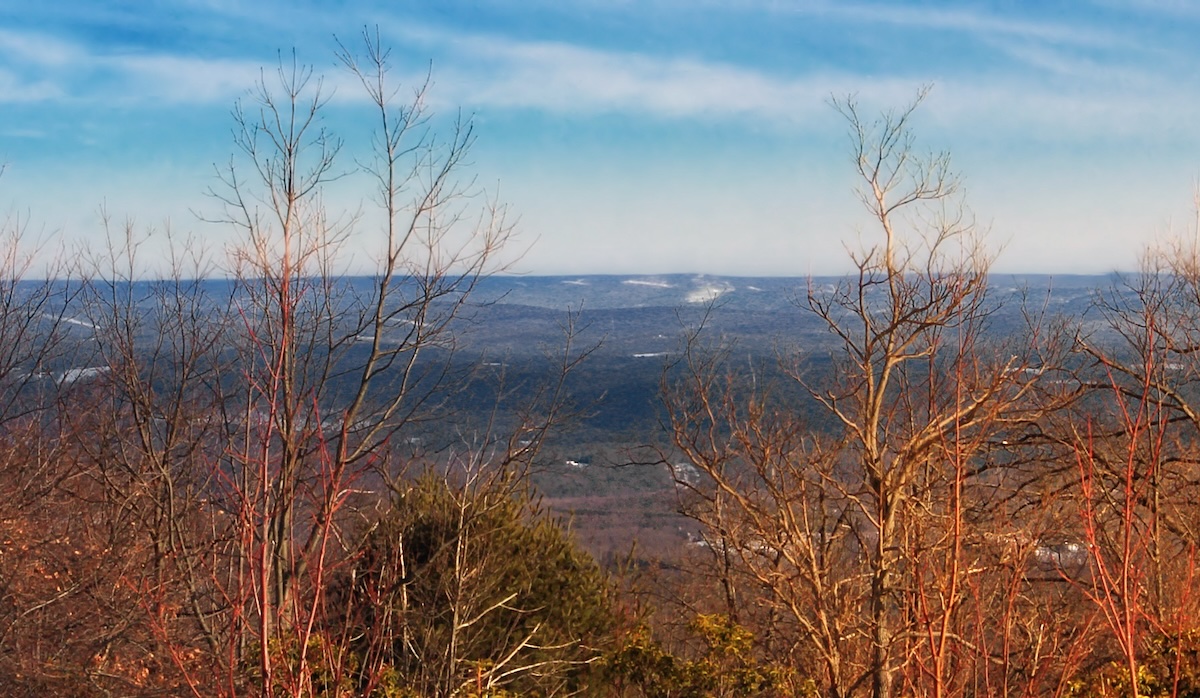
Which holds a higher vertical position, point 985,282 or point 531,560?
point 985,282

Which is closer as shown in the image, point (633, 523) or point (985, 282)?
point (985, 282)

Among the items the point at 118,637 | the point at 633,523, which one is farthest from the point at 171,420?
the point at 633,523

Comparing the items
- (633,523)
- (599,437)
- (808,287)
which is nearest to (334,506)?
(808,287)

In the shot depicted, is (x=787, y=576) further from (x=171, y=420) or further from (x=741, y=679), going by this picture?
(x=171, y=420)

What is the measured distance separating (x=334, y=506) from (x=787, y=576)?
6.90 metres

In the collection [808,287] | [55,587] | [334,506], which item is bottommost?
[55,587]

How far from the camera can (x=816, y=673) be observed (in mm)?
10742

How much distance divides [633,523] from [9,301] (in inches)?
2387

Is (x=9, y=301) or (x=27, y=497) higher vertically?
(x=9, y=301)

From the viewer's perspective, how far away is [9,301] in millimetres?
14367

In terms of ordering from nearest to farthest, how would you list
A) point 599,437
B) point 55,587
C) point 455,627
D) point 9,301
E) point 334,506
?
point 334,506, point 455,627, point 9,301, point 55,587, point 599,437

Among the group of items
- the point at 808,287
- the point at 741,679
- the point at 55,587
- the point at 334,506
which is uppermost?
the point at 808,287

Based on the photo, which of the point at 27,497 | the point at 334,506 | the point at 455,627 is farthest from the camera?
the point at 27,497

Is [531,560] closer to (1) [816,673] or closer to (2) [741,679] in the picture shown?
(2) [741,679]
